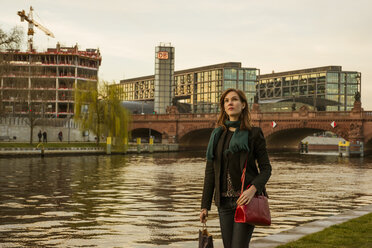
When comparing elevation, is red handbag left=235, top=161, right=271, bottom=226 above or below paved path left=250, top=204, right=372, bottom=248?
above

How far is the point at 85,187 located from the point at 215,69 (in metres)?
141

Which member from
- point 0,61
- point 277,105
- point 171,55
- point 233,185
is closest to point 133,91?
point 171,55

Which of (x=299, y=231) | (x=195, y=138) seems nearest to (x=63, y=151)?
(x=195, y=138)

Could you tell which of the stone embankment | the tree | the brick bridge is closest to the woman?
the stone embankment

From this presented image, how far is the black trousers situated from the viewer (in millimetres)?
5055

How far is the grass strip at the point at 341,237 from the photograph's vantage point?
7.95 m

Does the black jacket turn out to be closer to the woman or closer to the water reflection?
the woman

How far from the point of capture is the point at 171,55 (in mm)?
127938

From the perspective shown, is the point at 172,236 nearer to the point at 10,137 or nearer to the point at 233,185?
the point at 233,185

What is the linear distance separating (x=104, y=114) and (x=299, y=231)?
156 ft

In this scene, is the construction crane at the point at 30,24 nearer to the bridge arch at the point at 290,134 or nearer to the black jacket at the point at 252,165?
the bridge arch at the point at 290,134

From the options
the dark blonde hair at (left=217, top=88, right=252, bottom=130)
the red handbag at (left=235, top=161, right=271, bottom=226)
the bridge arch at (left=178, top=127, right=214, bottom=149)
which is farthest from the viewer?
the bridge arch at (left=178, top=127, right=214, bottom=149)

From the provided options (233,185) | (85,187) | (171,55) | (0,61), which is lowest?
(85,187)

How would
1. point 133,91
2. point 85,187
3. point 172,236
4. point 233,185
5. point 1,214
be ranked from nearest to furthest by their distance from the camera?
point 233,185 < point 172,236 < point 1,214 < point 85,187 < point 133,91
